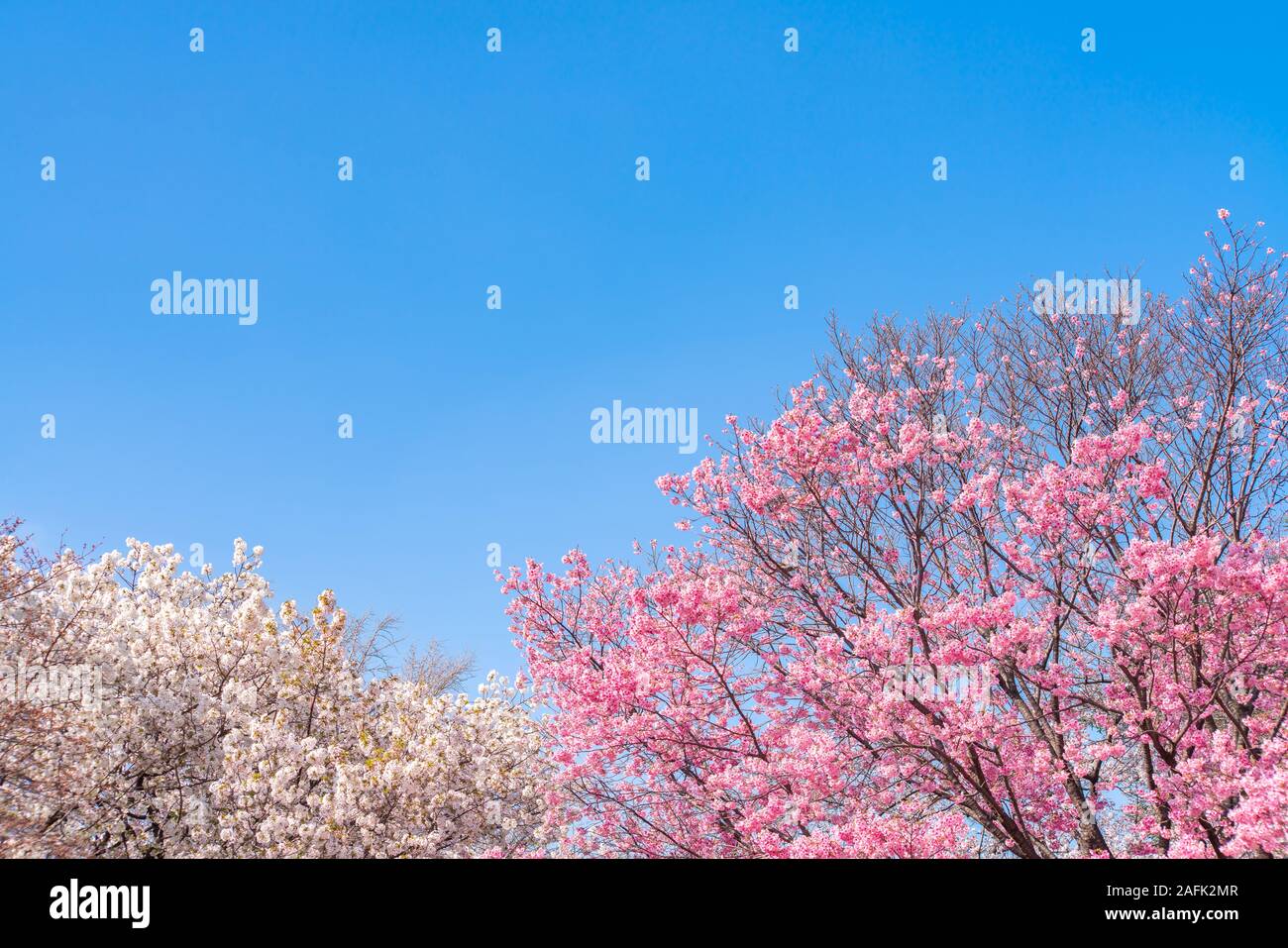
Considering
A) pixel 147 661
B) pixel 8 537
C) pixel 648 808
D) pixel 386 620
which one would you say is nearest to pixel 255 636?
pixel 147 661

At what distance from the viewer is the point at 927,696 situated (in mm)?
8984

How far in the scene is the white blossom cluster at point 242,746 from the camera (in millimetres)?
10234

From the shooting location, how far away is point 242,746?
10953mm

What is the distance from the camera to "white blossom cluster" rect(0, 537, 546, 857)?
10234mm

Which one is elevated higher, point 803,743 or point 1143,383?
point 1143,383

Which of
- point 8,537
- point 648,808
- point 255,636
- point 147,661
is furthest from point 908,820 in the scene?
point 8,537

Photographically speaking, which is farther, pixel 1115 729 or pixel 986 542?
pixel 986 542

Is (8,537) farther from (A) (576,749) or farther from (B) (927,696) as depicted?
(B) (927,696)
